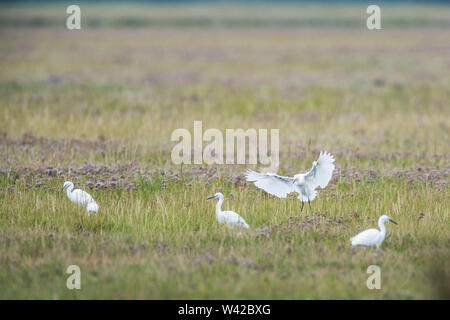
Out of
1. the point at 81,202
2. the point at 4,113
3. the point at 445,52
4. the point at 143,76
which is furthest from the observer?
the point at 445,52

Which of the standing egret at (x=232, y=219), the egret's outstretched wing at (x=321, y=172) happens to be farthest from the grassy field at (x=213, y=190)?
the egret's outstretched wing at (x=321, y=172)

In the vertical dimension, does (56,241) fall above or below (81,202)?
below

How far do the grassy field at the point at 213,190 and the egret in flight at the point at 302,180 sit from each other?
40 cm

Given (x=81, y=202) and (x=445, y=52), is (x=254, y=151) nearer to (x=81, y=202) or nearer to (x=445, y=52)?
(x=81, y=202)

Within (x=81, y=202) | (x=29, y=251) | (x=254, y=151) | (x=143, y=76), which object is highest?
(x=143, y=76)

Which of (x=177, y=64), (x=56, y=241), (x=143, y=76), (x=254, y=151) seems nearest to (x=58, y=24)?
(x=177, y=64)

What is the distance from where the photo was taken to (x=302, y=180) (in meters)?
8.89

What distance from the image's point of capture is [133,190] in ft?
34.6

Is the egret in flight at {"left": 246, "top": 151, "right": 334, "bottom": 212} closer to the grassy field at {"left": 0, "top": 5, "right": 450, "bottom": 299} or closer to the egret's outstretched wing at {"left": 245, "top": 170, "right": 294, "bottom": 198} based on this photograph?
the egret's outstretched wing at {"left": 245, "top": 170, "right": 294, "bottom": 198}

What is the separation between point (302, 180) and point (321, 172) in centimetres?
32

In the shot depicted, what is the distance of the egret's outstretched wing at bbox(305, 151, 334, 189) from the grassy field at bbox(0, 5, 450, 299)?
580mm

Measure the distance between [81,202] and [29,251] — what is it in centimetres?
154

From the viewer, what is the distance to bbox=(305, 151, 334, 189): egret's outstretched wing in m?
8.73

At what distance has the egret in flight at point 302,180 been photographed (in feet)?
29.0
